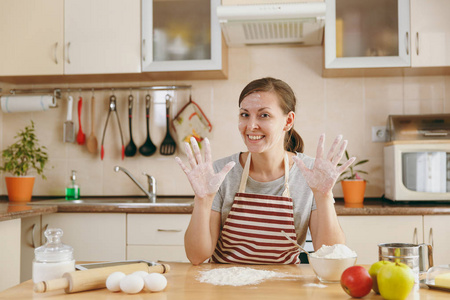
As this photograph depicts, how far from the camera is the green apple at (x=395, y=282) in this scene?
104 centimetres

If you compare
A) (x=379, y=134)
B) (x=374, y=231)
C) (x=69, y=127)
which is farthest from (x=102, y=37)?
(x=374, y=231)

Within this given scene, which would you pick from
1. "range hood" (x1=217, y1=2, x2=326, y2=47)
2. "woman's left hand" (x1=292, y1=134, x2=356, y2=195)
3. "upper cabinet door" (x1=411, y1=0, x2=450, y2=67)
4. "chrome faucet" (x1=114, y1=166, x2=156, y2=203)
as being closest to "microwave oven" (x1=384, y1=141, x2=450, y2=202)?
"upper cabinet door" (x1=411, y1=0, x2=450, y2=67)

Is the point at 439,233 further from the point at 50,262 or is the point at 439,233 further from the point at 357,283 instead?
the point at 50,262

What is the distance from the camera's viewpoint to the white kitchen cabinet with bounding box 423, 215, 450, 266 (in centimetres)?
245

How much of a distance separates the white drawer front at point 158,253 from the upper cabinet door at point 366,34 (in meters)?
1.33

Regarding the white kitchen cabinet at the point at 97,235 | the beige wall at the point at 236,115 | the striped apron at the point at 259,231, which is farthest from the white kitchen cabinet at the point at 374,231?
the white kitchen cabinet at the point at 97,235

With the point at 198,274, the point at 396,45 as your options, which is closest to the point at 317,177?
the point at 198,274

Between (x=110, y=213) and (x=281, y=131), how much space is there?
1222 millimetres

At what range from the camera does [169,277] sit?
130 centimetres

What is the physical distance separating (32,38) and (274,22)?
1.47 meters

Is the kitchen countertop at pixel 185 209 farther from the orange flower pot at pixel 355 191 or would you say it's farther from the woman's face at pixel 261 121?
the woman's face at pixel 261 121

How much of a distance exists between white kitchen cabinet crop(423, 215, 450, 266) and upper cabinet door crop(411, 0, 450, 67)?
0.86m

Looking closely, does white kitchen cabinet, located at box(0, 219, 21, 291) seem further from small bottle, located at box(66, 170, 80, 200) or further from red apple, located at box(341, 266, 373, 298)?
red apple, located at box(341, 266, 373, 298)

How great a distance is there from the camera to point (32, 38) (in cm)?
297
